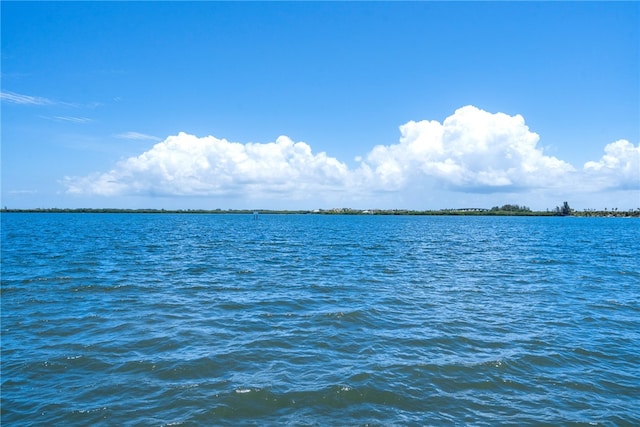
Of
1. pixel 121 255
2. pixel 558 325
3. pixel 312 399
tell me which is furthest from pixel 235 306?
pixel 121 255

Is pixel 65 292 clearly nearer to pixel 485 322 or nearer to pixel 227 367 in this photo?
pixel 227 367

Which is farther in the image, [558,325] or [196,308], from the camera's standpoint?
[196,308]

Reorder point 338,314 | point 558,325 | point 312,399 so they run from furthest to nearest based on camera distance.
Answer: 1. point 338,314
2. point 558,325
3. point 312,399

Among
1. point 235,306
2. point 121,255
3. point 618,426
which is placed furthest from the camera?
point 121,255

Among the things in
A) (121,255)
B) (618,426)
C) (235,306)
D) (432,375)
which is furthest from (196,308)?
(121,255)

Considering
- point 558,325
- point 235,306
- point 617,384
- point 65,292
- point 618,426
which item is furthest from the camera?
point 65,292

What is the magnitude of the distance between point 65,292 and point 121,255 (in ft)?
65.2

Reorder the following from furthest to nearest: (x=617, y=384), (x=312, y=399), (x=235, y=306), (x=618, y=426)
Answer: (x=235, y=306) < (x=617, y=384) < (x=312, y=399) < (x=618, y=426)

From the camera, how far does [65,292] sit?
23062 mm

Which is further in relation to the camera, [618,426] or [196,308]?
[196,308]

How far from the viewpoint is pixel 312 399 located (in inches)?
403

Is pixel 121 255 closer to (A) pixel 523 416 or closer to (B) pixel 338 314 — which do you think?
(B) pixel 338 314

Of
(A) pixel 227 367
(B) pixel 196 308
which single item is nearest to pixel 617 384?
(A) pixel 227 367

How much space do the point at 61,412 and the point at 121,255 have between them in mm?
36083
